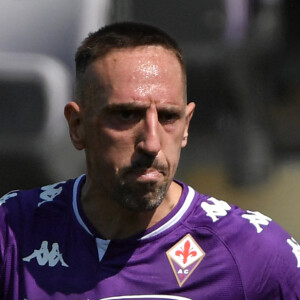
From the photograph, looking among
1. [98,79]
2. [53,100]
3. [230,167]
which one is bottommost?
[230,167]

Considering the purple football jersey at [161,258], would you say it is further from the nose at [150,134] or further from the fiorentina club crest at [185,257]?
the nose at [150,134]

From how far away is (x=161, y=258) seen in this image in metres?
2.98

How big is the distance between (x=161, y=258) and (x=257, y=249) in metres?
0.29

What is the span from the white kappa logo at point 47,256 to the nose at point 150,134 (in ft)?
1.48

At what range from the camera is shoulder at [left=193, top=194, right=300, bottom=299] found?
290 cm

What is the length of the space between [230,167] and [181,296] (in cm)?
167

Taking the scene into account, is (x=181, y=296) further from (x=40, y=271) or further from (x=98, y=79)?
(x=98, y=79)

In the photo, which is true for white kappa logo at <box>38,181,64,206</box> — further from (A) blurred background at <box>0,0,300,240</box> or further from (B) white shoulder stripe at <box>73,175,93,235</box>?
(A) blurred background at <box>0,0,300,240</box>

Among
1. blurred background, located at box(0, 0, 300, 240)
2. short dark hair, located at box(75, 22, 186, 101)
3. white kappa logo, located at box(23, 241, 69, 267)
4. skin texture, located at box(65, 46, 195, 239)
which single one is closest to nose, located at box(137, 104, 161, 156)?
skin texture, located at box(65, 46, 195, 239)

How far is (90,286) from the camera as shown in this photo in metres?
2.96

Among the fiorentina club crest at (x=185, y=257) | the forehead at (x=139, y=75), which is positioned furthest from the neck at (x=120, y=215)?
the forehead at (x=139, y=75)

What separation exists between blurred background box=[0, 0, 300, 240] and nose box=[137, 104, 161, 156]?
1.56 m

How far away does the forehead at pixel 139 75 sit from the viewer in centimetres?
288

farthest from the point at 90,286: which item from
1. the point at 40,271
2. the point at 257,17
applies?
the point at 257,17
